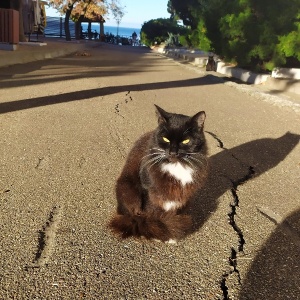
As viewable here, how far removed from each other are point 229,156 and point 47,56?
16.0m

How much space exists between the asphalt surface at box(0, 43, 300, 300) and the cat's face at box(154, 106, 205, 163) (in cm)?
64

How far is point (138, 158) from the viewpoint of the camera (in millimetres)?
2877

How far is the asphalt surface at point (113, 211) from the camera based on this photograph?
2.26 m

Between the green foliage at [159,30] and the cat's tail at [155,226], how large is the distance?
1826 inches

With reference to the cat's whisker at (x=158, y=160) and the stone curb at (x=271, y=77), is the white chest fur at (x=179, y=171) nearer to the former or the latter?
the cat's whisker at (x=158, y=160)

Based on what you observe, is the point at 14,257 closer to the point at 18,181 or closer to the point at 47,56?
the point at 18,181

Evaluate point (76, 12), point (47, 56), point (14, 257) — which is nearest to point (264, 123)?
point (14, 257)

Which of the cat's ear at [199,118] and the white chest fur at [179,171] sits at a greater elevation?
the cat's ear at [199,118]

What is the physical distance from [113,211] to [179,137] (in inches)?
37.2

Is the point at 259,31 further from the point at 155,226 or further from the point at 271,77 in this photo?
the point at 155,226

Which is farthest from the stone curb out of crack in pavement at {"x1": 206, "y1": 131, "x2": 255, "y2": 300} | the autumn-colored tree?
the autumn-colored tree

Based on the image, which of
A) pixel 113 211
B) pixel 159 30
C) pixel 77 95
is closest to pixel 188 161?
pixel 113 211

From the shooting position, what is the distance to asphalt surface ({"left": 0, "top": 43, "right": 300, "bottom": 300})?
7.43 ft

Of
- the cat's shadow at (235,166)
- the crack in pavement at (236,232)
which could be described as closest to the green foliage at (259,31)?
the cat's shadow at (235,166)
